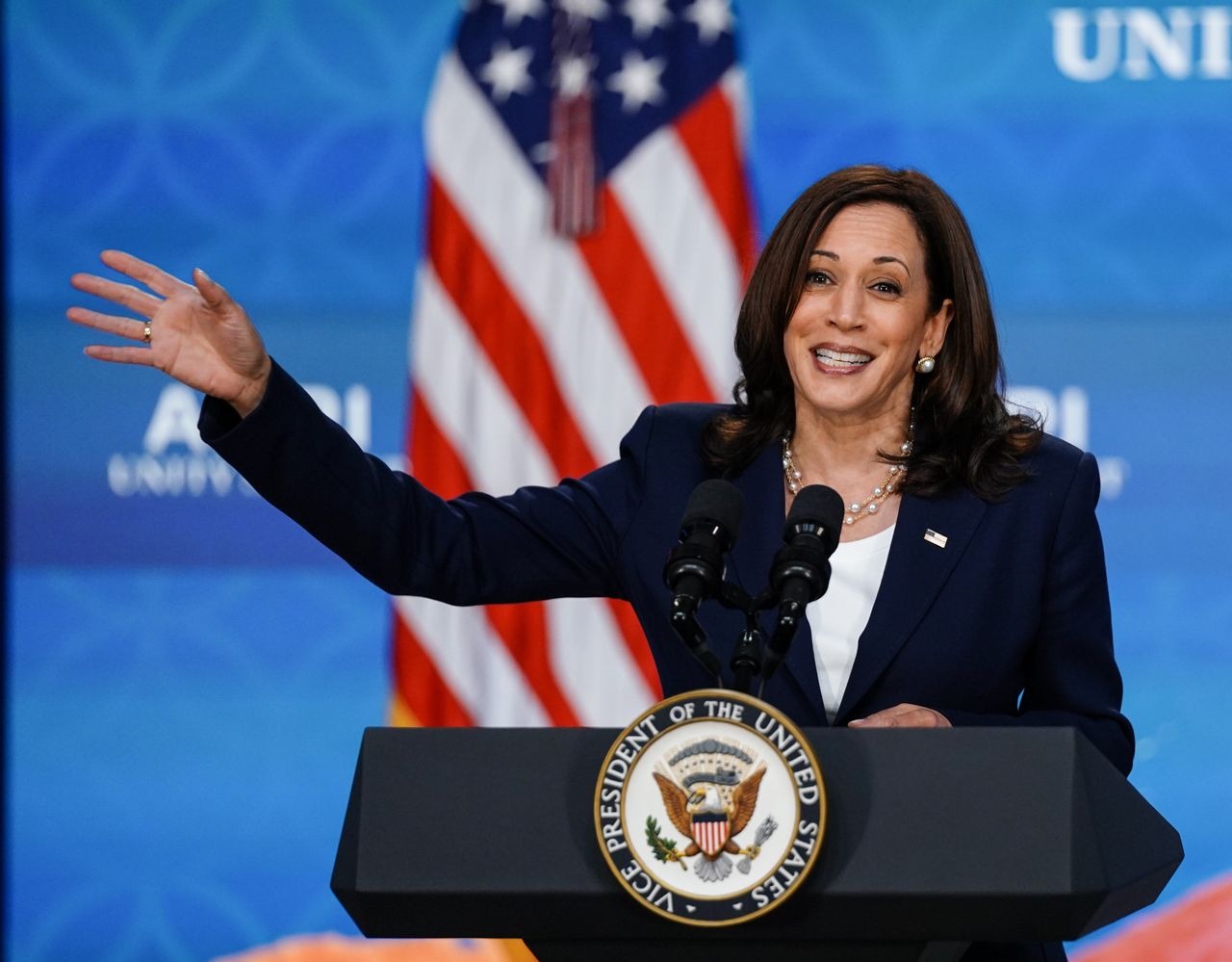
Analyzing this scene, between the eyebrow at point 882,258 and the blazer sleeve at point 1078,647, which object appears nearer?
the blazer sleeve at point 1078,647

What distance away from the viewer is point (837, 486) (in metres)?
1.92

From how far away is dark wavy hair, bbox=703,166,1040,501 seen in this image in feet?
6.26

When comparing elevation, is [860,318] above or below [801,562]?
above

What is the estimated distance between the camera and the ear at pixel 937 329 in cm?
196

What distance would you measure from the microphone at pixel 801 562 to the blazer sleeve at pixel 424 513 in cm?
56

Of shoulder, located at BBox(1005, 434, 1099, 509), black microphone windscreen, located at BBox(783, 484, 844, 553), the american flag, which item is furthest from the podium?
the american flag

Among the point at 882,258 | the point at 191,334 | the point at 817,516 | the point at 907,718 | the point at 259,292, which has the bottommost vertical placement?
the point at 907,718

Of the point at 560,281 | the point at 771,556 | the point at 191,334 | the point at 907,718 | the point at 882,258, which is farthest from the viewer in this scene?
the point at 560,281

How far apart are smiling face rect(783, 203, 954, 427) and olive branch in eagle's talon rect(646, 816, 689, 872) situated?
770 mm

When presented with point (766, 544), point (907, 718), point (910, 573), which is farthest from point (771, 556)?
point (907, 718)

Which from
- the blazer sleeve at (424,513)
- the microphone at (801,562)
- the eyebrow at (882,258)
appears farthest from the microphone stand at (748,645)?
the eyebrow at (882,258)

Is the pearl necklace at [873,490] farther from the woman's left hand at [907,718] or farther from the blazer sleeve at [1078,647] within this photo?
the woman's left hand at [907,718]

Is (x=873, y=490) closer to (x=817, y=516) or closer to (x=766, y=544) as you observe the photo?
(x=766, y=544)

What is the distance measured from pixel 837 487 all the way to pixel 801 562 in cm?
63
